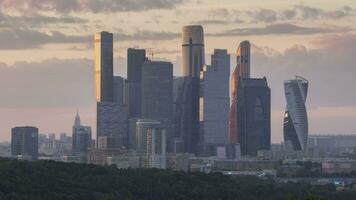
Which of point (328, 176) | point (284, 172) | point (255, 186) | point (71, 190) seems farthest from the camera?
point (284, 172)

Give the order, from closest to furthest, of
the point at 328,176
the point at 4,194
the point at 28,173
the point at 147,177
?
the point at 4,194 < the point at 28,173 < the point at 147,177 < the point at 328,176

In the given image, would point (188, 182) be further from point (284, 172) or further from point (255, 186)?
point (284, 172)

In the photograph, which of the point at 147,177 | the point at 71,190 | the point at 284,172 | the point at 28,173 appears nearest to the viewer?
the point at 71,190

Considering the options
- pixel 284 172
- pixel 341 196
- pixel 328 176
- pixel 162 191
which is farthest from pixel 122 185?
pixel 284 172

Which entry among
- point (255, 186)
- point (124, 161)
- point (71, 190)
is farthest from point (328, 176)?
point (71, 190)

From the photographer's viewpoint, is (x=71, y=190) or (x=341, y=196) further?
(x=341, y=196)

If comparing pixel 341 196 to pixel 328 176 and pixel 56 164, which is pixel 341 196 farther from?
pixel 328 176

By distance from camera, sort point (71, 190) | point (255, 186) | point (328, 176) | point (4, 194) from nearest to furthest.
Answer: point (4, 194)
point (71, 190)
point (255, 186)
point (328, 176)

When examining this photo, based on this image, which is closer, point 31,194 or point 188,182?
point 31,194
